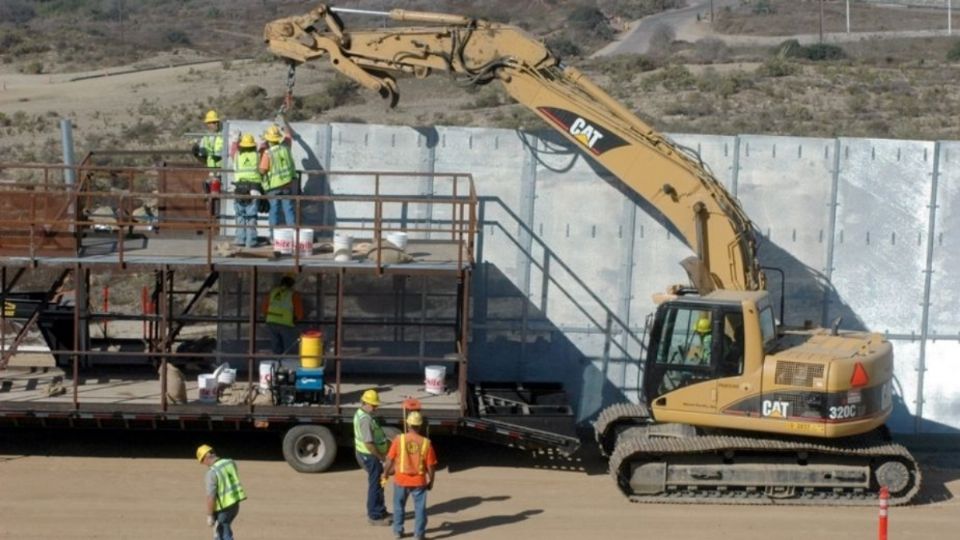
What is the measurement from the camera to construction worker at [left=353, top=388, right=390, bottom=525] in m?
17.1

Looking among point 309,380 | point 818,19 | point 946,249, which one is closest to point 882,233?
point 946,249

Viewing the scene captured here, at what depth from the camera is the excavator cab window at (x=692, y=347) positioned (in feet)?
61.3

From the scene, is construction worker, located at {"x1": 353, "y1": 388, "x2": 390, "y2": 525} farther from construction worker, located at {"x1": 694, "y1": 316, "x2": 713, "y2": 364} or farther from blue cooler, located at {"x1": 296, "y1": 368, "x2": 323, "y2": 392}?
construction worker, located at {"x1": 694, "y1": 316, "x2": 713, "y2": 364}

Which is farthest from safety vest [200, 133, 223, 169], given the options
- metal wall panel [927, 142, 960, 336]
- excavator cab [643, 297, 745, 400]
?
metal wall panel [927, 142, 960, 336]

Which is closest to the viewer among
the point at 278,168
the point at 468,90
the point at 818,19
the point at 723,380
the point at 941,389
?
the point at 723,380

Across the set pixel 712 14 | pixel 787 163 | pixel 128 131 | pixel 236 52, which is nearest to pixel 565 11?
pixel 712 14

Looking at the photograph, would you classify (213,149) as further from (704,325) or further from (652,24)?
(652,24)

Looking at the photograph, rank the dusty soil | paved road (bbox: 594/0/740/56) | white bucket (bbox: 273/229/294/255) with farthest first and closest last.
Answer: the dusty soil → paved road (bbox: 594/0/740/56) → white bucket (bbox: 273/229/294/255)

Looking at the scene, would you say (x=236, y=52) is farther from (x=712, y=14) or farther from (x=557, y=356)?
(x=557, y=356)

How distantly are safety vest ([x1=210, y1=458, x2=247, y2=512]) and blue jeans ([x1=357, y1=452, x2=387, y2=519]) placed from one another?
212 cm

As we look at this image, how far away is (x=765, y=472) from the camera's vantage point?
18.8 m

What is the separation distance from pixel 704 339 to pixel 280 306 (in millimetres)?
5586

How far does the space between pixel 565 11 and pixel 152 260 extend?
7047cm

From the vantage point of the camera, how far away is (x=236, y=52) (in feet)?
228
